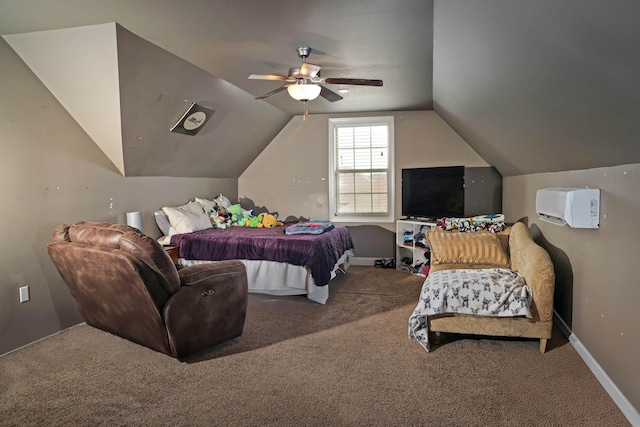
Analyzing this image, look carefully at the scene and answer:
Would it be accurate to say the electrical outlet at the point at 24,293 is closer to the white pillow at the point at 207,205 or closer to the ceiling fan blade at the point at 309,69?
the white pillow at the point at 207,205

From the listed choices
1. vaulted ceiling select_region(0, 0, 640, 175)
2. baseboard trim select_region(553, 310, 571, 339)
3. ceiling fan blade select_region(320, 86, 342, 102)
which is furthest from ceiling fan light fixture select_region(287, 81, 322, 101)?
baseboard trim select_region(553, 310, 571, 339)

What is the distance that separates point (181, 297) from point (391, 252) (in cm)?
402

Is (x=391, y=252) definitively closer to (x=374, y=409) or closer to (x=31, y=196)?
(x=374, y=409)

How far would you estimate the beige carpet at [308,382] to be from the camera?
237 centimetres

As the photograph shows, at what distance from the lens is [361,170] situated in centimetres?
652

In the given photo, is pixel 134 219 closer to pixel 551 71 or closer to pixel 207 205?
pixel 207 205

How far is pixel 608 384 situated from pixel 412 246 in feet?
10.9

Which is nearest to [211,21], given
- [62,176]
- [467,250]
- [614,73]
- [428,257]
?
[62,176]

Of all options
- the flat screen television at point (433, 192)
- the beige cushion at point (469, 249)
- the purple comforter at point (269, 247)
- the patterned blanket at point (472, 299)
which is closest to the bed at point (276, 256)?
the purple comforter at point (269, 247)

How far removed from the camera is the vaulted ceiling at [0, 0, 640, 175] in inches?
66.5

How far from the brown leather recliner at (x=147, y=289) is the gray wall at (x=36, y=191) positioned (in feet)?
1.25

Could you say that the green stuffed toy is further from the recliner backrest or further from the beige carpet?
the recliner backrest

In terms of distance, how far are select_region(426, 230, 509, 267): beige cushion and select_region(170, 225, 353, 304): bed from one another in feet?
3.80

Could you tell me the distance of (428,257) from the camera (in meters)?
5.67
